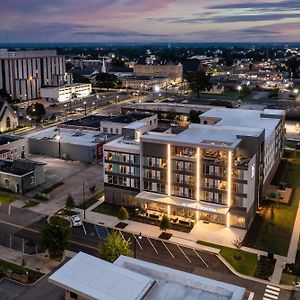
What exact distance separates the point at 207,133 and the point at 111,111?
84.2 metres

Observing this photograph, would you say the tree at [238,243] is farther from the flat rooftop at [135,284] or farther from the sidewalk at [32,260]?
the sidewalk at [32,260]

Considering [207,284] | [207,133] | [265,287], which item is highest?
[207,133]

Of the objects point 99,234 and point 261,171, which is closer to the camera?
point 99,234

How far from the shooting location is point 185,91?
199 metres

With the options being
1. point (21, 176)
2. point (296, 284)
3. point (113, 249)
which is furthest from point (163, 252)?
point (21, 176)

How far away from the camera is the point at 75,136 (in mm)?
94562

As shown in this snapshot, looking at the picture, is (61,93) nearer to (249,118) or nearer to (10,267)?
(249,118)

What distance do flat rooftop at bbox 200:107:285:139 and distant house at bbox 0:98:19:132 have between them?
5475 cm

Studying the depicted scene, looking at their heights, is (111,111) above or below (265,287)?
above

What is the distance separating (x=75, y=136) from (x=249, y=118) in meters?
38.3

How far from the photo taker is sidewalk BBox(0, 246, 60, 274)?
46.3 metres

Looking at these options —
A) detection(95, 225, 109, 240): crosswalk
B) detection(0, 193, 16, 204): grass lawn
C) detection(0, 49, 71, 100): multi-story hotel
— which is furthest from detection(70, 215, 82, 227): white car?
detection(0, 49, 71, 100): multi-story hotel

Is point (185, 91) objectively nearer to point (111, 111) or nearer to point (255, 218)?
point (111, 111)

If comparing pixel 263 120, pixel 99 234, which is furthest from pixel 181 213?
pixel 263 120
